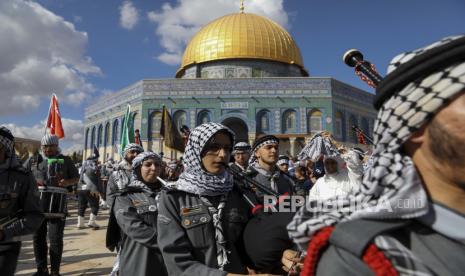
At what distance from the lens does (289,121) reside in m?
25.2

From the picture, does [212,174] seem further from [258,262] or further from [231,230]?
[258,262]

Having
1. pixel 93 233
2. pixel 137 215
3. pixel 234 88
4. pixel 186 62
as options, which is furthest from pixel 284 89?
pixel 137 215

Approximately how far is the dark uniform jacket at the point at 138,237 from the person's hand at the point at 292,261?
4.06ft

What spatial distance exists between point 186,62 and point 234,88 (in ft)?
22.6

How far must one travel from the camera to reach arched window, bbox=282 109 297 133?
25.1m

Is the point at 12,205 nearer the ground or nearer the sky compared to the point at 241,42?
nearer the ground

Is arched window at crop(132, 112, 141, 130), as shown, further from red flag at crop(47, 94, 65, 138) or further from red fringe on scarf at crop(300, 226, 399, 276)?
red fringe on scarf at crop(300, 226, 399, 276)

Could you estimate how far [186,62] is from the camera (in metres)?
30.1

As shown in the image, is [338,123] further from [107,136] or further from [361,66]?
[361,66]

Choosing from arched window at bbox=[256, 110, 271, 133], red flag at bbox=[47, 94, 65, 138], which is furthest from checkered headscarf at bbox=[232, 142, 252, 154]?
arched window at bbox=[256, 110, 271, 133]

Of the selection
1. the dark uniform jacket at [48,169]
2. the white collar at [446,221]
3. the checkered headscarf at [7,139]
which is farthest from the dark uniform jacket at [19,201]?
→ the white collar at [446,221]

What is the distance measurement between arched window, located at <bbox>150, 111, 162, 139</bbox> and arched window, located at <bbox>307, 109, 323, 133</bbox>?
426 inches

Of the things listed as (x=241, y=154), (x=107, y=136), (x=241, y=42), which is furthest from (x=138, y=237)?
(x=107, y=136)

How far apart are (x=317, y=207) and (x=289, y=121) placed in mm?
24551
